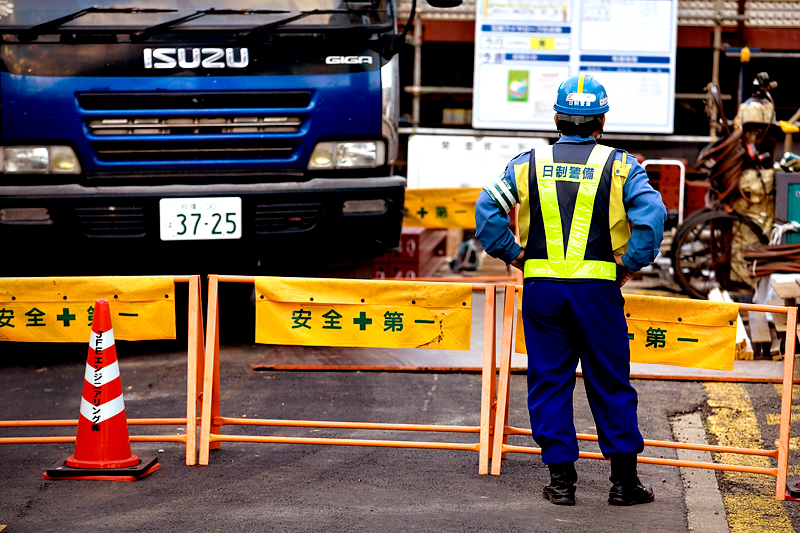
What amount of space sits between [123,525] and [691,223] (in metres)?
7.31

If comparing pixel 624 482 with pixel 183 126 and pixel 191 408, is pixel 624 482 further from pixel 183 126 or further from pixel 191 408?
pixel 183 126

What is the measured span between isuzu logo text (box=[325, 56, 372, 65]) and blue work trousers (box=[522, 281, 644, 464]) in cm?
327

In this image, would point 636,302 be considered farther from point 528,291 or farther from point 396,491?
point 396,491

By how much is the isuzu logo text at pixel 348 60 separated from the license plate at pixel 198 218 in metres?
1.16

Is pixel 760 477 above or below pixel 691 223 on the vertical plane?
below

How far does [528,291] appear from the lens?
4.61m

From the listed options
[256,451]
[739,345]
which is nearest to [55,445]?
[256,451]

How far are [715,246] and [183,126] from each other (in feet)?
18.7

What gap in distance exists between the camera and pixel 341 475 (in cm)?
501

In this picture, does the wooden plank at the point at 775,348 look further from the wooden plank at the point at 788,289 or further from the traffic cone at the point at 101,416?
the traffic cone at the point at 101,416

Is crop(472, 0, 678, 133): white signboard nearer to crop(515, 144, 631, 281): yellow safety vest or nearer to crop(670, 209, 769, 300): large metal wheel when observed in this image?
crop(670, 209, 769, 300): large metal wheel

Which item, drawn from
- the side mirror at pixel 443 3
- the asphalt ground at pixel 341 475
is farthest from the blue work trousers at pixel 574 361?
the side mirror at pixel 443 3

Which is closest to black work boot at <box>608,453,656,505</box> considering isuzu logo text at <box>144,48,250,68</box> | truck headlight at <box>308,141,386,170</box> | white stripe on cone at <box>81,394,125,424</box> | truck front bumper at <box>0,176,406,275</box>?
white stripe on cone at <box>81,394,125,424</box>

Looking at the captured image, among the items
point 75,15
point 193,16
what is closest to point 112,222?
point 75,15
